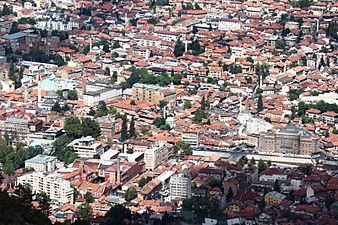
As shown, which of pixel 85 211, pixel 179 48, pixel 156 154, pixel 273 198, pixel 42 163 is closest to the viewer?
pixel 85 211

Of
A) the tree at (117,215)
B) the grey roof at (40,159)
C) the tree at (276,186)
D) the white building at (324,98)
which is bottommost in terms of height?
the white building at (324,98)

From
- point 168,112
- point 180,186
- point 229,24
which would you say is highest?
point 180,186

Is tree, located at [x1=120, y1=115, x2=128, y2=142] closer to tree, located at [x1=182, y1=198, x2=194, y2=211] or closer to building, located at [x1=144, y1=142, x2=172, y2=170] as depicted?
building, located at [x1=144, y1=142, x2=172, y2=170]

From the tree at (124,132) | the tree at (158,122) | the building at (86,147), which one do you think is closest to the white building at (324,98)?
the tree at (158,122)

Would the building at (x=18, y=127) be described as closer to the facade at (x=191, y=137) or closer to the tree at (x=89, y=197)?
the facade at (x=191, y=137)

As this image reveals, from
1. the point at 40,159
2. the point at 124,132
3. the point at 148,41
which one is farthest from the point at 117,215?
the point at 148,41

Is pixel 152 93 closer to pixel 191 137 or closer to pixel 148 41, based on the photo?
pixel 191 137
